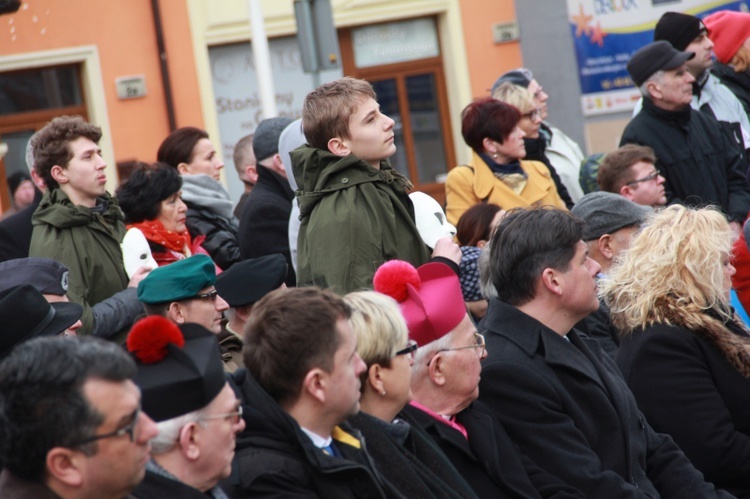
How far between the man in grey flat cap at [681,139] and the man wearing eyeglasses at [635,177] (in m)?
0.44

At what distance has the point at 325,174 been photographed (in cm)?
482

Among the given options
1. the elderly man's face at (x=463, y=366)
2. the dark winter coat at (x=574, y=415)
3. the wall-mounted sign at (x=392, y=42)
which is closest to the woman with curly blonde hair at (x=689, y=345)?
the dark winter coat at (x=574, y=415)

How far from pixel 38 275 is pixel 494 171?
306 cm

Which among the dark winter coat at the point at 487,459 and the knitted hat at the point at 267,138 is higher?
the knitted hat at the point at 267,138

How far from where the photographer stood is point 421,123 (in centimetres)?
1444

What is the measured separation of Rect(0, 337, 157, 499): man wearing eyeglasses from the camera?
271 centimetres

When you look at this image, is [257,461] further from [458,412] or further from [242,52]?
[242,52]

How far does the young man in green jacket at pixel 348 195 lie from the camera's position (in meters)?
4.72

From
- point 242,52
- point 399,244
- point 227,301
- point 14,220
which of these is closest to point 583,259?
point 399,244

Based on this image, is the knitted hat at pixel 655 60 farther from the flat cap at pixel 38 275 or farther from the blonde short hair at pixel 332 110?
the flat cap at pixel 38 275

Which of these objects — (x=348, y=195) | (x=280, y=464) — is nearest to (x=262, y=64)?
(x=348, y=195)

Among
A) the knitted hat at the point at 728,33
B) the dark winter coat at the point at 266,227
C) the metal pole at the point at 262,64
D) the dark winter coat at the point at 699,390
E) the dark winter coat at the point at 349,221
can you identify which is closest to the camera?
the dark winter coat at the point at 349,221

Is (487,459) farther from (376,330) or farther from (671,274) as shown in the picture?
(671,274)

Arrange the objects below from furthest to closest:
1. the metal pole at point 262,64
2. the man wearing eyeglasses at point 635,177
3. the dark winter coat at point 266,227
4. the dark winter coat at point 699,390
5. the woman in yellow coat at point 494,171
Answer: the metal pole at point 262,64, the man wearing eyeglasses at point 635,177, the woman in yellow coat at point 494,171, the dark winter coat at point 266,227, the dark winter coat at point 699,390
